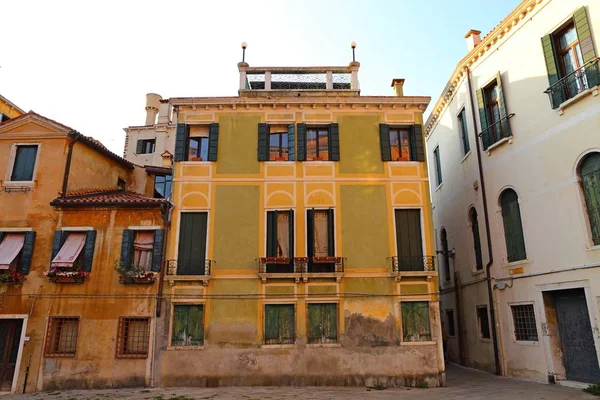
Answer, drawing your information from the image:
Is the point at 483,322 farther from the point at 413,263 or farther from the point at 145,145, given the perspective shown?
the point at 145,145

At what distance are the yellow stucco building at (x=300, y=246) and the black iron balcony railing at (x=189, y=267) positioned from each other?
1.3 inches

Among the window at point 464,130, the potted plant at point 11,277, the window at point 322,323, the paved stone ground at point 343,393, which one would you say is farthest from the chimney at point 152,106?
the window at point 322,323

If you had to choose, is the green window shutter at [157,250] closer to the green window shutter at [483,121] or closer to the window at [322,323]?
the window at [322,323]

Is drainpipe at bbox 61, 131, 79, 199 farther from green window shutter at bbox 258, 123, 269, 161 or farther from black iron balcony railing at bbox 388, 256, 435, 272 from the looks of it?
black iron balcony railing at bbox 388, 256, 435, 272

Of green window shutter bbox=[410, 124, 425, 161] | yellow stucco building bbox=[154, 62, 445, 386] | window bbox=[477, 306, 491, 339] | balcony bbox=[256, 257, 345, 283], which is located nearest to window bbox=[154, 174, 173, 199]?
yellow stucco building bbox=[154, 62, 445, 386]

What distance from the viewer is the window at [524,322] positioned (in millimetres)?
13922

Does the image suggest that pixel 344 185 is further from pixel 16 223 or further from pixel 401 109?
pixel 16 223

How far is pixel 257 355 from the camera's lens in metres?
13.6

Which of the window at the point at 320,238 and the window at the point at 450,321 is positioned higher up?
the window at the point at 320,238

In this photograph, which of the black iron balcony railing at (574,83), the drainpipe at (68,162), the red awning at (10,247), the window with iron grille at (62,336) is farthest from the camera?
the drainpipe at (68,162)

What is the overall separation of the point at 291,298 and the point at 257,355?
209 centimetres

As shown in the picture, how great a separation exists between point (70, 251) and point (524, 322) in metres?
15.5

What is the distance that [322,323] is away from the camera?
13953 mm

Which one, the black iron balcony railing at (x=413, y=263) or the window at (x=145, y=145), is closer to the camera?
the black iron balcony railing at (x=413, y=263)
